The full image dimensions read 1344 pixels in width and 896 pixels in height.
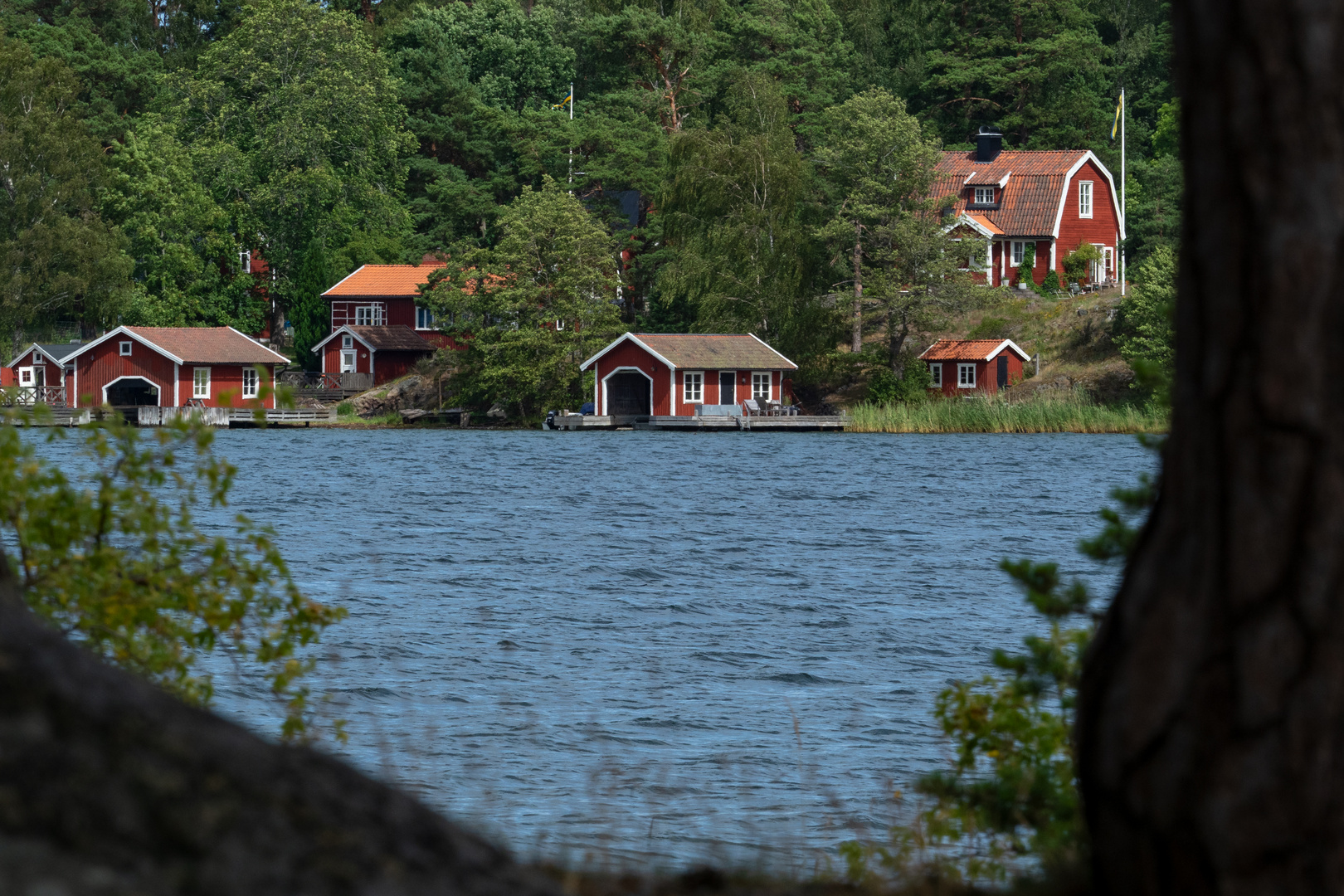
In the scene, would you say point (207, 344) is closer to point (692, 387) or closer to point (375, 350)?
point (375, 350)

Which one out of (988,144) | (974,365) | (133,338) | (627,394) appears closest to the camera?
(974,365)

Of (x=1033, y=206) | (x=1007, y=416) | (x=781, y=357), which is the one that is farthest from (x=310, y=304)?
(x=1007, y=416)

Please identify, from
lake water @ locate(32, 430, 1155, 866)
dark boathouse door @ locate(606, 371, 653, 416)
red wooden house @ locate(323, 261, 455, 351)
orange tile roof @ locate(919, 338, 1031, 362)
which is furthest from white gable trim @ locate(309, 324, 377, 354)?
lake water @ locate(32, 430, 1155, 866)

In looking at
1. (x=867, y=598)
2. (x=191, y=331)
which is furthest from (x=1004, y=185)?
(x=867, y=598)

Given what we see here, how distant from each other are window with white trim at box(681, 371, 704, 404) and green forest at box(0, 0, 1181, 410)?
11.4ft

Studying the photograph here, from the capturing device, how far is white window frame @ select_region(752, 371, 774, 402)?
69.4 metres

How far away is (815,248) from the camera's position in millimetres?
70000

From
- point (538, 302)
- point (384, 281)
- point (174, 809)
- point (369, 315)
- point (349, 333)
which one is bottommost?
point (174, 809)

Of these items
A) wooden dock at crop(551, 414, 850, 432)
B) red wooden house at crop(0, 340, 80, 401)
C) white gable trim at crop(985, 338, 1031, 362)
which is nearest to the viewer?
wooden dock at crop(551, 414, 850, 432)

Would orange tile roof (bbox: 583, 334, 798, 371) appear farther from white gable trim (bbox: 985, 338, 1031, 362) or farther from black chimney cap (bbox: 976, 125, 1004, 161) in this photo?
black chimney cap (bbox: 976, 125, 1004, 161)

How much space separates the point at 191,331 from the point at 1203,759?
7534cm

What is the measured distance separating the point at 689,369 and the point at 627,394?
170 inches

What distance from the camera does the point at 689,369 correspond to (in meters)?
68.1

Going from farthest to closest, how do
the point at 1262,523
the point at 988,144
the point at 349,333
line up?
the point at 349,333 < the point at 988,144 < the point at 1262,523
